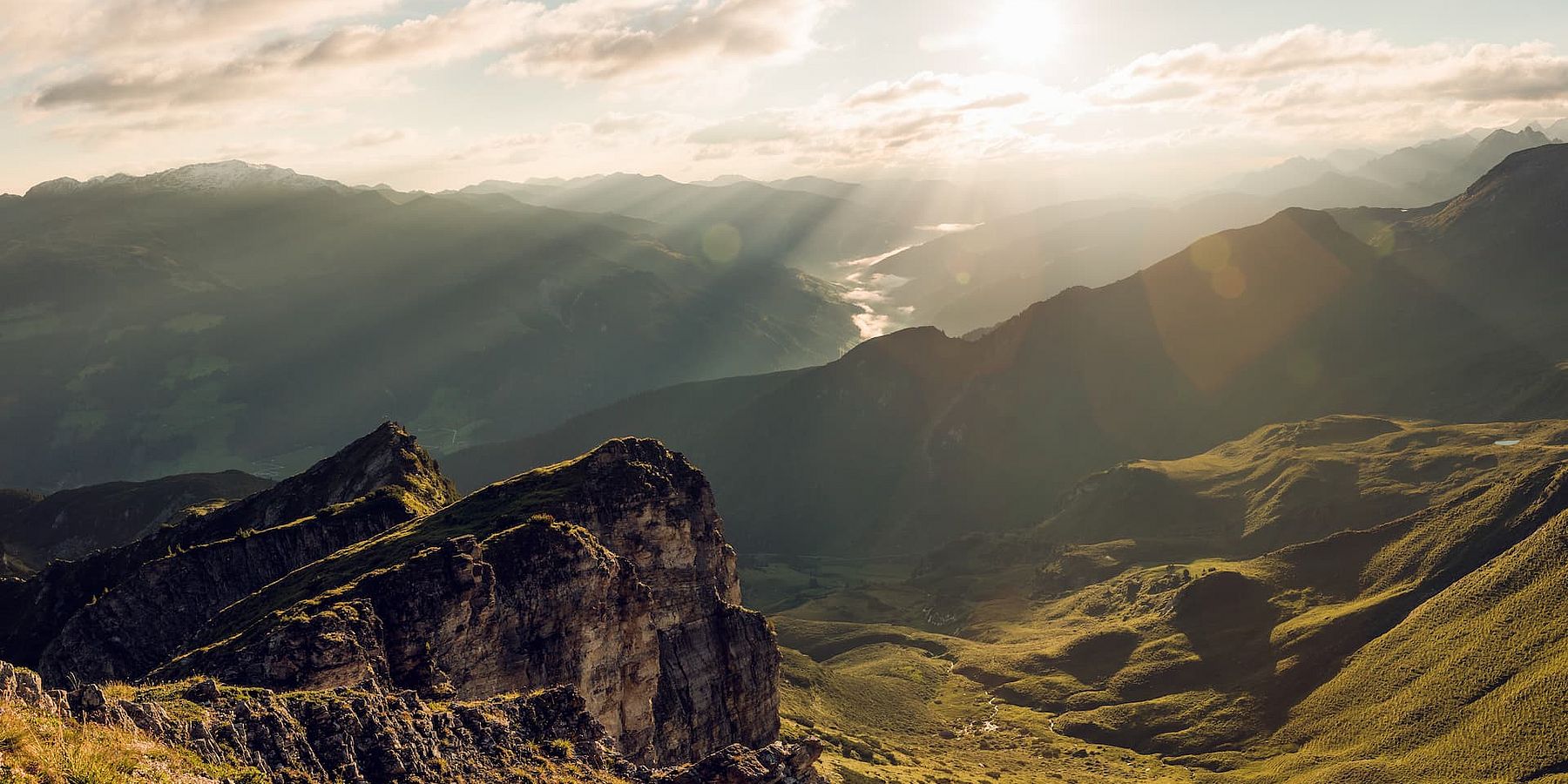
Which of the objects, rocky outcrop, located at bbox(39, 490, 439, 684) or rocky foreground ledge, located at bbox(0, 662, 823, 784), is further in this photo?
rocky outcrop, located at bbox(39, 490, 439, 684)

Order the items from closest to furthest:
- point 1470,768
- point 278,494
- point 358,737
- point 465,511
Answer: point 358,737
point 465,511
point 1470,768
point 278,494

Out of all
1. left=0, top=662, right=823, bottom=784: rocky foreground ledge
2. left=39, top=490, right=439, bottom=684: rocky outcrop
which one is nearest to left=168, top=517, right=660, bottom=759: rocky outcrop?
left=0, top=662, right=823, bottom=784: rocky foreground ledge

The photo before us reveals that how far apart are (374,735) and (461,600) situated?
101ft

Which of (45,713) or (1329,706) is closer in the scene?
(45,713)

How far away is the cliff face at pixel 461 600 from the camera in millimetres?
80312

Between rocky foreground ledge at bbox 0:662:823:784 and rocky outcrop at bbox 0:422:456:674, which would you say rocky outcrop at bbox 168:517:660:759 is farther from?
rocky outcrop at bbox 0:422:456:674

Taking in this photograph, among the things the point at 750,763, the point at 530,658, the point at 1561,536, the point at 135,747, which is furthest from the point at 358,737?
the point at 1561,536

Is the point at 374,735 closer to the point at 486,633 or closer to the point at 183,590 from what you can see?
the point at 486,633

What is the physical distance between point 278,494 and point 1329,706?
195944mm

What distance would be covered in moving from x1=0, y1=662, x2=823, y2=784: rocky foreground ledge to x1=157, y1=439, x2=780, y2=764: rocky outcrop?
11.0m

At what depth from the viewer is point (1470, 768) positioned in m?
A: 146

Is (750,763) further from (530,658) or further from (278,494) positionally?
(278,494)

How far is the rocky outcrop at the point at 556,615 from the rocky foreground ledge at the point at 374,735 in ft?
36.1

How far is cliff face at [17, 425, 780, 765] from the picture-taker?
8031cm
